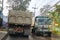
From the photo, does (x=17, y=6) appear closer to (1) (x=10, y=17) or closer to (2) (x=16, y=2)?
(2) (x=16, y=2)

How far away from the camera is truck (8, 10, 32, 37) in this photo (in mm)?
20484

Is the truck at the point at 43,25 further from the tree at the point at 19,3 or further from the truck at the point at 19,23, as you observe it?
the tree at the point at 19,3

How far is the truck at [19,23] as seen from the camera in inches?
806

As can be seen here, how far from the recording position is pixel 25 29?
67.9 feet

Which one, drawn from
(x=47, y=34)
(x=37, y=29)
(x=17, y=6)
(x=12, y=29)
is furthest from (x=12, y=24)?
(x=17, y=6)

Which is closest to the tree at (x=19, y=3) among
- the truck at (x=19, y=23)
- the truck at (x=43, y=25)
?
the truck at (x=43, y=25)

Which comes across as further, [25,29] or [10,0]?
[10,0]

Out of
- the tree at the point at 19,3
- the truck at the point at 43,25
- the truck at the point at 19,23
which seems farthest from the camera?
the tree at the point at 19,3

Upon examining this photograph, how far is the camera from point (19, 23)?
20891mm

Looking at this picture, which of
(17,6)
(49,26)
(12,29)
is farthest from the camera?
(17,6)

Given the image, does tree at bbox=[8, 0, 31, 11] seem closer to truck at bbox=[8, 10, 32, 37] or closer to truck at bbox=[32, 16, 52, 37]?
truck at bbox=[32, 16, 52, 37]

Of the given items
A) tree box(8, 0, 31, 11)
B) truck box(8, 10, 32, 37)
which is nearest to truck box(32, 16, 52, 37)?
truck box(8, 10, 32, 37)

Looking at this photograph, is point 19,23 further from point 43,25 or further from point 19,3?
point 19,3

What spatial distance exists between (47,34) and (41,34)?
28.3 inches
